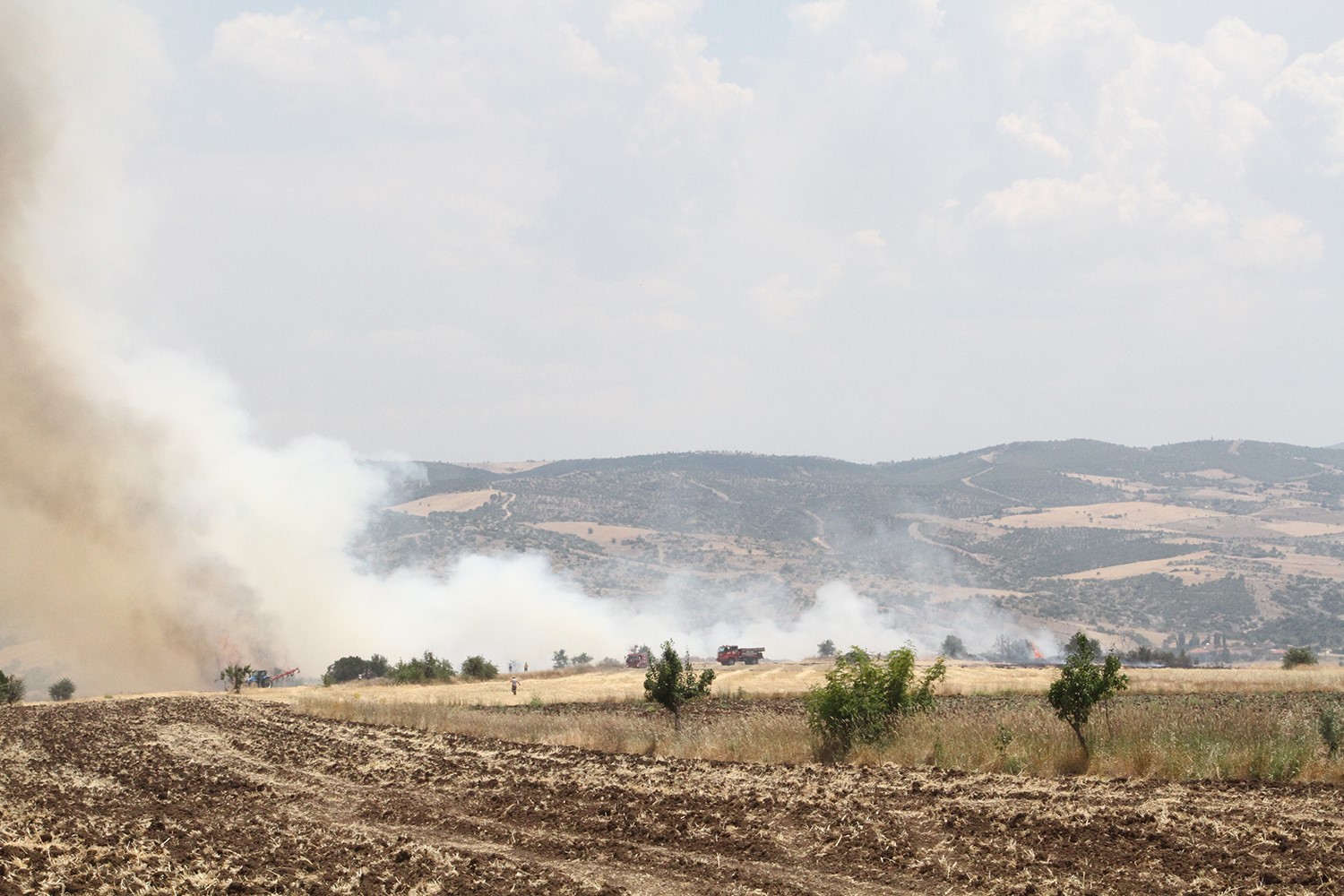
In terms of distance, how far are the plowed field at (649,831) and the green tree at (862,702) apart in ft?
6.15

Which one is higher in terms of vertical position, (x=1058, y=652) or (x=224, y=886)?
(x=224, y=886)

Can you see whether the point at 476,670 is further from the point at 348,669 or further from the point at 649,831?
the point at 649,831

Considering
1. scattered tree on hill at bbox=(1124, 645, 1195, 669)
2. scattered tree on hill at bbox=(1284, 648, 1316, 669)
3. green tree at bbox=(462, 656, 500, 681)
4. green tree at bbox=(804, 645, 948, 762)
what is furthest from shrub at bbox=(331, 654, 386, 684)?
scattered tree on hill at bbox=(1284, 648, 1316, 669)

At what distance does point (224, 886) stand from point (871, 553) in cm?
19078

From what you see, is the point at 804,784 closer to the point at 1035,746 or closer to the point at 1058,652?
the point at 1035,746

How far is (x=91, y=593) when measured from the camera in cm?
6975

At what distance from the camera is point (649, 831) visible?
16312 millimetres

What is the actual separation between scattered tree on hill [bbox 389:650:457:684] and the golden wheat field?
126ft

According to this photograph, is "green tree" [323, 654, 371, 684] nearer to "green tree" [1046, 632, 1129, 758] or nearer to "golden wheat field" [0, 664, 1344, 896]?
"golden wheat field" [0, 664, 1344, 896]

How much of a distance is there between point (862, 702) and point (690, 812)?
7069 mm

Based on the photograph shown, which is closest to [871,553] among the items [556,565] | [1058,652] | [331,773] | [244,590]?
[556,565]

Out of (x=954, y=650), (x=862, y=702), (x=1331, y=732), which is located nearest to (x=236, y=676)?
(x=862, y=702)

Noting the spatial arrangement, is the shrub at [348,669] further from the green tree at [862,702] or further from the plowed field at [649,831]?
the green tree at [862,702]

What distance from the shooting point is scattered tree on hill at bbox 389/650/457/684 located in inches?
2714
